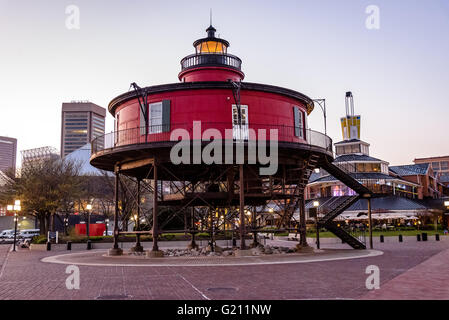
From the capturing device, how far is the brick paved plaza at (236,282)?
1186 centimetres

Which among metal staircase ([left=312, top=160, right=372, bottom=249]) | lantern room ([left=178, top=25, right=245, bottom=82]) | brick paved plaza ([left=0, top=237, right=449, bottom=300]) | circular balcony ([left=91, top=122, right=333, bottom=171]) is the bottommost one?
brick paved plaza ([left=0, top=237, right=449, bottom=300])

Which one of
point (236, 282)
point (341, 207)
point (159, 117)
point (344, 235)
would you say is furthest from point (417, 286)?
point (341, 207)

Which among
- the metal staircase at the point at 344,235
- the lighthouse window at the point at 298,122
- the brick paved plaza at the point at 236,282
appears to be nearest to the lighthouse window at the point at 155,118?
the lighthouse window at the point at 298,122

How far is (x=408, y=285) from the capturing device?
516 inches

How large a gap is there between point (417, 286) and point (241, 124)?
14162 mm

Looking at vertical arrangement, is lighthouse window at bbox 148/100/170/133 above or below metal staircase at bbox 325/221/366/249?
above

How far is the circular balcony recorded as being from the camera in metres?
24.4

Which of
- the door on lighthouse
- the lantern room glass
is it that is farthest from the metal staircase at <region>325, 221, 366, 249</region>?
the lantern room glass

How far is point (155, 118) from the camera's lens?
25.8 metres

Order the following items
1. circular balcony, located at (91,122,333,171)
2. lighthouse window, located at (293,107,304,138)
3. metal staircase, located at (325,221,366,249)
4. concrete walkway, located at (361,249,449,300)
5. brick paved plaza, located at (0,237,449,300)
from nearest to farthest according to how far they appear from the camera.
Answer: concrete walkway, located at (361,249,449,300)
brick paved plaza, located at (0,237,449,300)
circular balcony, located at (91,122,333,171)
lighthouse window, located at (293,107,304,138)
metal staircase, located at (325,221,366,249)

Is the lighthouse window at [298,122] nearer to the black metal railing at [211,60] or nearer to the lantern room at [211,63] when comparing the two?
the lantern room at [211,63]

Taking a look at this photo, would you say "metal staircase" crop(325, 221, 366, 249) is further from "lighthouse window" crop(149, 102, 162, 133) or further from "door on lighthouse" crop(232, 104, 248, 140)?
"lighthouse window" crop(149, 102, 162, 133)

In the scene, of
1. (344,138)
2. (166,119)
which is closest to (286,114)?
(166,119)
